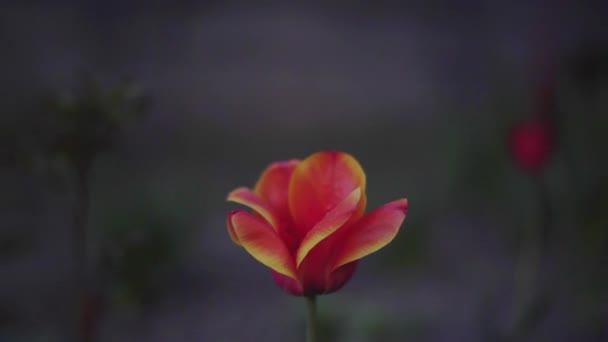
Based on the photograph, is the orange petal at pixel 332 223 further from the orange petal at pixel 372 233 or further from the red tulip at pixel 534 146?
the red tulip at pixel 534 146

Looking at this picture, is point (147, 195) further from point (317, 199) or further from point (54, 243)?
point (317, 199)

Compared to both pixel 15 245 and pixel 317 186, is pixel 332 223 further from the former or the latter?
pixel 15 245

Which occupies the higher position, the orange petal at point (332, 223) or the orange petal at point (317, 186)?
the orange petal at point (317, 186)

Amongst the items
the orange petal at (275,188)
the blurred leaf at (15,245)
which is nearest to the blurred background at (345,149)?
the blurred leaf at (15,245)

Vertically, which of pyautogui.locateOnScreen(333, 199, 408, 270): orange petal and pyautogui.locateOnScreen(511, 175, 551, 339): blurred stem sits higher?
pyautogui.locateOnScreen(511, 175, 551, 339): blurred stem

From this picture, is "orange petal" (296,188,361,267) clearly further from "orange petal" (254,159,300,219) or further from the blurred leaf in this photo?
the blurred leaf

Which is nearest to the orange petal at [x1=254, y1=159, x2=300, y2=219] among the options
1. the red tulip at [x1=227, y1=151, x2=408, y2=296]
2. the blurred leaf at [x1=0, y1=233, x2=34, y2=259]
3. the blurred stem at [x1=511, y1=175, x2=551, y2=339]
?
the red tulip at [x1=227, y1=151, x2=408, y2=296]
